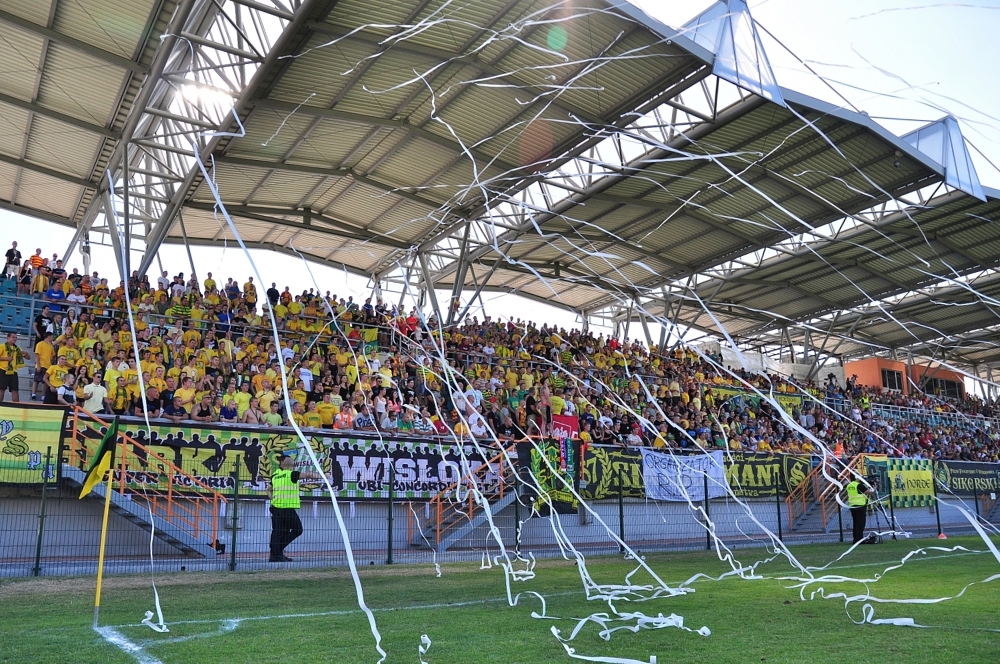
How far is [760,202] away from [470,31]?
11.3 m

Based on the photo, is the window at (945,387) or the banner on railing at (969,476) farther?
the window at (945,387)

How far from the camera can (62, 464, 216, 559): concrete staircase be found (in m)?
11.6

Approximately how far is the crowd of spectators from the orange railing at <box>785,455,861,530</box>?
1.88m

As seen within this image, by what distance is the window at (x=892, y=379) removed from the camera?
44.3m

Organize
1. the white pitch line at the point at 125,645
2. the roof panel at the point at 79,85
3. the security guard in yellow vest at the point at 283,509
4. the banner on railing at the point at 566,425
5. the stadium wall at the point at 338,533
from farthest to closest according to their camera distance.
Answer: the banner on railing at the point at 566,425, the roof panel at the point at 79,85, the security guard in yellow vest at the point at 283,509, the stadium wall at the point at 338,533, the white pitch line at the point at 125,645

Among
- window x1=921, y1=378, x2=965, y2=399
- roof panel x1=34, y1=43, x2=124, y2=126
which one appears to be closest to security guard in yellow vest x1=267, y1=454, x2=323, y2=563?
roof panel x1=34, y1=43, x2=124, y2=126

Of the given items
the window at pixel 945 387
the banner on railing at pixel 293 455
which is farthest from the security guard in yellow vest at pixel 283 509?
the window at pixel 945 387

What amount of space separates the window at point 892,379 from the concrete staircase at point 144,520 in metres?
41.6

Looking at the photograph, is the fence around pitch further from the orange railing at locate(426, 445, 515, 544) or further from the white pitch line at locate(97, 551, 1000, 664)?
the white pitch line at locate(97, 551, 1000, 664)

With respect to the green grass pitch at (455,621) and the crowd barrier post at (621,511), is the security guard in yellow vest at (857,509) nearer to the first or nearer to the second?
the crowd barrier post at (621,511)

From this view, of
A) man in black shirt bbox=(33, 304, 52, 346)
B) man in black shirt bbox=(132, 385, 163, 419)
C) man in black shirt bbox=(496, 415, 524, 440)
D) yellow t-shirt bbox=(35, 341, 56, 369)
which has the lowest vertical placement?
man in black shirt bbox=(496, 415, 524, 440)

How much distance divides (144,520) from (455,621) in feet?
24.1

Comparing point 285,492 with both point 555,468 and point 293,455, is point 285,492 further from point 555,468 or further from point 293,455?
point 555,468

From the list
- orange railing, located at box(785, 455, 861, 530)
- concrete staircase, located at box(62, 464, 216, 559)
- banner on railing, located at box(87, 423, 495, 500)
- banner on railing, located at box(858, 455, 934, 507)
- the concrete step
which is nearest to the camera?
concrete staircase, located at box(62, 464, 216, 559)
